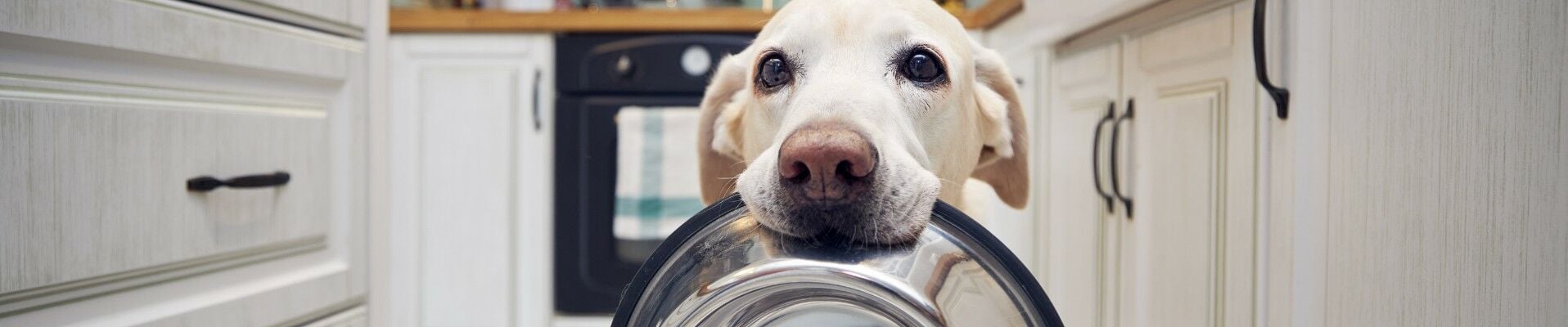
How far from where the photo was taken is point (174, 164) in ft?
2.32

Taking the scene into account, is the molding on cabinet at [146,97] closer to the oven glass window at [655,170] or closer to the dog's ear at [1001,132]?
the dog's ear at [1001,132]

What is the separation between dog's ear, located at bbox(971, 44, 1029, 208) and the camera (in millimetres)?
880

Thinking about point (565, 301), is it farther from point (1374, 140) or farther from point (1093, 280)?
point (1374, 140)

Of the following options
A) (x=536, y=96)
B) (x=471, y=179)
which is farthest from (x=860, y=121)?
(x=471, y=179)

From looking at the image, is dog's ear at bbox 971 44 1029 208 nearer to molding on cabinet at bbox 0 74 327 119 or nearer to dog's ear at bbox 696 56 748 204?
dog's ear at bbox 696 56 748 204

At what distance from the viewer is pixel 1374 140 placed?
65cm

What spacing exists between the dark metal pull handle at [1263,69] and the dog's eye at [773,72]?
0.41 m

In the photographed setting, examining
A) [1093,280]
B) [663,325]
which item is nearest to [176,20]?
[663,325]

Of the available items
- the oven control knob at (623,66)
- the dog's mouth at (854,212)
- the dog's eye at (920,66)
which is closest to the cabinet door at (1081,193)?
the dog's eye at (920,66)

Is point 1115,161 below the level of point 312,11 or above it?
below

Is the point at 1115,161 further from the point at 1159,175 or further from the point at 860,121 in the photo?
the point at 860,121

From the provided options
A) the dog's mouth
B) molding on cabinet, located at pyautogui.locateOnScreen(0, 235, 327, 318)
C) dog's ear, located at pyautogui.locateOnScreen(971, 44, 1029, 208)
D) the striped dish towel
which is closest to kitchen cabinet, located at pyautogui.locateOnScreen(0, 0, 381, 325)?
molding on cabinet, located at pyautogui.locateOnScreen(0, 235, 327, 318)

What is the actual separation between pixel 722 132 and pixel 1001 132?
0.30 metres

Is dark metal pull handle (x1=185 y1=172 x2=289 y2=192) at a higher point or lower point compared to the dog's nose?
lower
